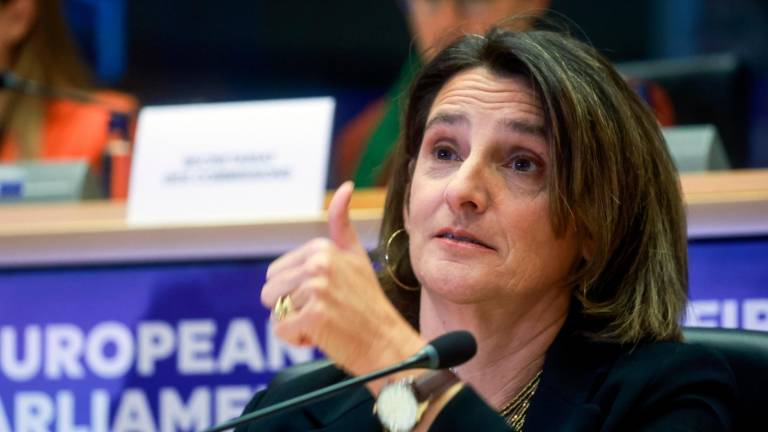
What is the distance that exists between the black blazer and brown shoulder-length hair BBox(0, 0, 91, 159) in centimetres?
214

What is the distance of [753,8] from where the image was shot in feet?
16.0

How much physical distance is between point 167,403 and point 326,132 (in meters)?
0.67

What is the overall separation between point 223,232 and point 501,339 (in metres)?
0.84

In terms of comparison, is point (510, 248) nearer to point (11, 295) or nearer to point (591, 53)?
point (591, 53)

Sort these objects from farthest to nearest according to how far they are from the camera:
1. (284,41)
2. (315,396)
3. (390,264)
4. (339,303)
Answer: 1. (284,41)
2. (390,264)
3. (339,303)
4. (315,396)

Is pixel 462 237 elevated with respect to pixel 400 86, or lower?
elevated

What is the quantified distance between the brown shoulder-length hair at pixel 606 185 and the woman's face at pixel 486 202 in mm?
28

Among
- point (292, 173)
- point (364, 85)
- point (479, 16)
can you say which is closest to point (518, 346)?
point (292, 173)

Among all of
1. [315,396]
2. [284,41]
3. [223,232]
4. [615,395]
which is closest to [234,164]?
[223,232]

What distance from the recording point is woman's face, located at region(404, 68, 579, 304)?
180 centimetres

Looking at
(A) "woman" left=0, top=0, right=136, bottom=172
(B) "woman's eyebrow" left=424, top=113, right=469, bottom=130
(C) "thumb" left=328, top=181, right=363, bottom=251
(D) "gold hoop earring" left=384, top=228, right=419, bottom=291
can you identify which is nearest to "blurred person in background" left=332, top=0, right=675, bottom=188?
(A) "woman" left=0, top=0, right=136, bottom=172

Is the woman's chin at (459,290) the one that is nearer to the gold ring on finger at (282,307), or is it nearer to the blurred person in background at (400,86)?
the gold ring on finger at (282,307)

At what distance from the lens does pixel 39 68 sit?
3.83 meters

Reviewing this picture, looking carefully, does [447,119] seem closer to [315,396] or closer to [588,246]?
[588,246]
